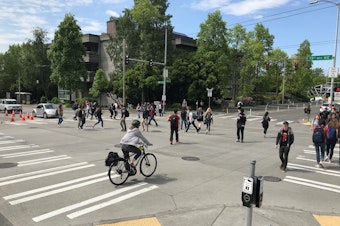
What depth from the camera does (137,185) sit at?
302 inches

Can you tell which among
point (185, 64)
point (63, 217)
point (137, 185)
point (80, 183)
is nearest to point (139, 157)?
point (137, 185)

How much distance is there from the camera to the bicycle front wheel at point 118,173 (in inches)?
295

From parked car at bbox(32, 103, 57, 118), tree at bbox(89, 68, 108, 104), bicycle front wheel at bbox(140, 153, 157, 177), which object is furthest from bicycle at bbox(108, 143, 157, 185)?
tree at bbox(89, 68, 108, 104)

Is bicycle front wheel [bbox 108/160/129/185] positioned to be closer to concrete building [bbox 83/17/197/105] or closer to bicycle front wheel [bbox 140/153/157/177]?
bicycle front wheel [bbox 140/153/157/177]

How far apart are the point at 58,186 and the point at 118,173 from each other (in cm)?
154

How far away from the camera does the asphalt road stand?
5.75 metres

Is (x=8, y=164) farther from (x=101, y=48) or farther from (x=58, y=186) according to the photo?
(x=101, y=48)

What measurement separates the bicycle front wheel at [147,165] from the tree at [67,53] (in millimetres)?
42982

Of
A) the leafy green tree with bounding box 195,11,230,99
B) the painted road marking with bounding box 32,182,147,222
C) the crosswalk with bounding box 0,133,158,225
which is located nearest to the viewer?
the painted road marking with bounding box 32,182,147,222

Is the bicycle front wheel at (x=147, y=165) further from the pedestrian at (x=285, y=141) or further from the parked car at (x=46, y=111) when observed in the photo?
the parked car at (x=46, y=111)

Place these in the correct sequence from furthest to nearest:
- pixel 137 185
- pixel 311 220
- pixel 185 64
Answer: pixel 185 64, pixel 137 185, pixel 311 220

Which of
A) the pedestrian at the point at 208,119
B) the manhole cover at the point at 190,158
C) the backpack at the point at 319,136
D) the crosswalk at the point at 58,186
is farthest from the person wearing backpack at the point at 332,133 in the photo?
the pedestrian at the point at 208,119

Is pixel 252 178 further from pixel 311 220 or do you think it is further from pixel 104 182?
pixel 104 182

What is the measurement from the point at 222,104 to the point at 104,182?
39129 mm
